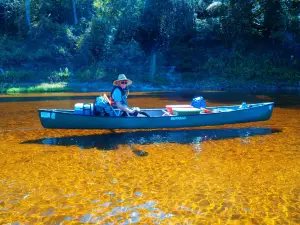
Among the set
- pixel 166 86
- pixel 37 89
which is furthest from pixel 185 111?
pixel 166 86

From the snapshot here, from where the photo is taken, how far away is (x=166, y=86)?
28.0 meters

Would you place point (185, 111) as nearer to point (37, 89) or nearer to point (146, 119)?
point (146, 119)

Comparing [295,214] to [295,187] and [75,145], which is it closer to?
[295,187]

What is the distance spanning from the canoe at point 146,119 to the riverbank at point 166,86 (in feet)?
53.3

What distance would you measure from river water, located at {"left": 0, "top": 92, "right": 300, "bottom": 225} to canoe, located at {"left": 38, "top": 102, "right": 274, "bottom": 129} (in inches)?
15.0

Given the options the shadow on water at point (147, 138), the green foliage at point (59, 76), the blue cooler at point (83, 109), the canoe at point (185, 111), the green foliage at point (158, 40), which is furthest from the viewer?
the green foliage at point (158, 40)

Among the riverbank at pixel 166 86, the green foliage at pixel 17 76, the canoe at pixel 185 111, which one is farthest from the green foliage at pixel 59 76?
the canoe at pixel 185 111

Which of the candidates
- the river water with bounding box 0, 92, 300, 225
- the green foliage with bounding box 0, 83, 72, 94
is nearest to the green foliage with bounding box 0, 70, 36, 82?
the green foliage with bounding box 0, 83, 72, 94

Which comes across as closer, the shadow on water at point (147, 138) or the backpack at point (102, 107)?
the shadow on water at point (147, 138)

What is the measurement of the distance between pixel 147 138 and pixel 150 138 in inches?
3.6

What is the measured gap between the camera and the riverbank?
25703 millimetres

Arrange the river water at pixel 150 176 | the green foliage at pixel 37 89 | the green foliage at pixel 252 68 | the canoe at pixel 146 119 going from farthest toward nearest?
1. the green foliage at pixel 252 68
2. the green foliage at pixel 37 89
3. the canoe at pixel 146 119
4. the river water at pixel 150 176

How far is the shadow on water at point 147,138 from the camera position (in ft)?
29.0

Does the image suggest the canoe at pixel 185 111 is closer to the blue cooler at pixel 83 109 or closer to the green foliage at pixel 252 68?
the blue cooler at pixel 83 109
